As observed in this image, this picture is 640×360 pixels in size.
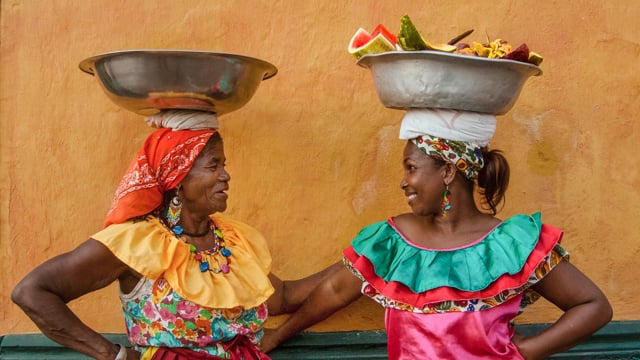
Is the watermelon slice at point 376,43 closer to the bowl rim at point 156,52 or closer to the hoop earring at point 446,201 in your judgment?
the bowl rim at point 156,52

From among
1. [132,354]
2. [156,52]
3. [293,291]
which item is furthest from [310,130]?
[132,354]

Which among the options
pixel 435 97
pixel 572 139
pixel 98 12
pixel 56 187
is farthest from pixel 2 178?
pixel 572 139

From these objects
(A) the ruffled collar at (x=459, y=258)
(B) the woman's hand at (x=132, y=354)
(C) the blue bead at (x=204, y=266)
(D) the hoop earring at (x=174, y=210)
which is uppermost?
(D) the hoop earring at (x=174, y=210)

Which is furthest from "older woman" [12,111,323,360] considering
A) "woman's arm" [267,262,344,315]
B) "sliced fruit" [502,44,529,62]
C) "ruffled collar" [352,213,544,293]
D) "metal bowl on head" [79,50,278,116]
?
"sliced fruit" [502,44,529,62]

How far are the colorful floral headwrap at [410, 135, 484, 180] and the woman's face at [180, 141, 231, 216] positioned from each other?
817 millimetres

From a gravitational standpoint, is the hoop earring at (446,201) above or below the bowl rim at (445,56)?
below

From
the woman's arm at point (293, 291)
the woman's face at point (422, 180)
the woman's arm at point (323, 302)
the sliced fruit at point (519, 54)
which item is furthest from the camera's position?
the woman's arm at point (293, 291)

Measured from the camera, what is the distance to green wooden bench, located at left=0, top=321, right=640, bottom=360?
394 centimetres

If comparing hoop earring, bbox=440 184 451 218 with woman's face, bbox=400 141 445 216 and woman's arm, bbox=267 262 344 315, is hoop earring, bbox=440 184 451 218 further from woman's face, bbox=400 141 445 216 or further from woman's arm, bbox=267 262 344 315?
woman's arm, bbox=267 262 344 315

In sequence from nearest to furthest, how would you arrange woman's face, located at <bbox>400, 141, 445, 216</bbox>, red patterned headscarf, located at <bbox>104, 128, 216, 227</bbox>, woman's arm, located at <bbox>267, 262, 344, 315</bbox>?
red patterned headscarf, located at <bbox>104, 128, 216, 227</bbox>, woman's face, located at <bbox>400, 141, 445, 216</bbox>, woman's arm, located at <bbox>267, 262, 344, 315</bbox>

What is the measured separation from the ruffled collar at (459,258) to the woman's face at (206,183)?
0.66 meters

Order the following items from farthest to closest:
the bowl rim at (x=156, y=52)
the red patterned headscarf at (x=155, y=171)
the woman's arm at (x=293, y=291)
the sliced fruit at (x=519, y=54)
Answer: the woman's arm at (x=293, y=291), the red patterned headscarf at (x=155, y=171), the sliced fruit at (x=519, y=54), the bowl rim at (x=156, y=52)

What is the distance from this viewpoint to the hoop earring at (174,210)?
3.37 m

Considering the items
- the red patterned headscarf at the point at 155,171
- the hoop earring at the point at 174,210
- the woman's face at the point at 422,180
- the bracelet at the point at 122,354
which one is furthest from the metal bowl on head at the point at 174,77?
the bracelet at the point at 122,354
